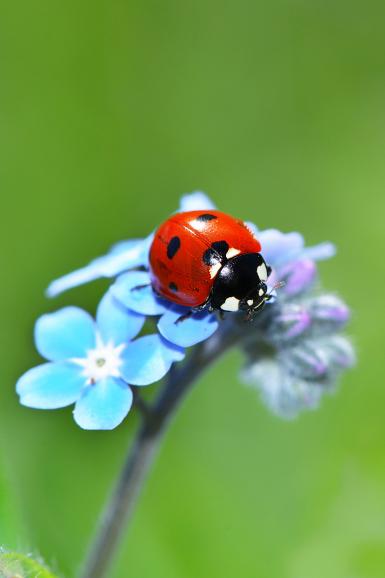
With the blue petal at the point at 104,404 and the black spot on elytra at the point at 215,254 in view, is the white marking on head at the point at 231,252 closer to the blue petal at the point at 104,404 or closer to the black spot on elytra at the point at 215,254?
the black spot on elytra at the point at 215,254

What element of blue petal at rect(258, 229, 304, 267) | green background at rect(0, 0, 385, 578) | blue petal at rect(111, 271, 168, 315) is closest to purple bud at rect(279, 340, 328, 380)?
blue petal at rect(258, 229, 304, 267)

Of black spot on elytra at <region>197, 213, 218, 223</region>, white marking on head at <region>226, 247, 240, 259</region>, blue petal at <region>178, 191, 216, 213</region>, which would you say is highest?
blue petal at <region>178, 191, 216, 213</region>

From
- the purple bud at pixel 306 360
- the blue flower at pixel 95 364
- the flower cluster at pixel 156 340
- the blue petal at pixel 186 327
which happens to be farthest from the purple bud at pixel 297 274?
the blue flower at pixel 95 364

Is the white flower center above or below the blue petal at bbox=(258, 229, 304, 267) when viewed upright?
below

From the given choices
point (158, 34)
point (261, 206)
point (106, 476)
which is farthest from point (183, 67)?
point (106, 476)

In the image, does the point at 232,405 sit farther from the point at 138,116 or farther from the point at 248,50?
the point at 248,50

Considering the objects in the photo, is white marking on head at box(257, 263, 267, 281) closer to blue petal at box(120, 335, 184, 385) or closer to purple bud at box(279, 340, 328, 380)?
blue petal at box(120, 335, 184, 385)
